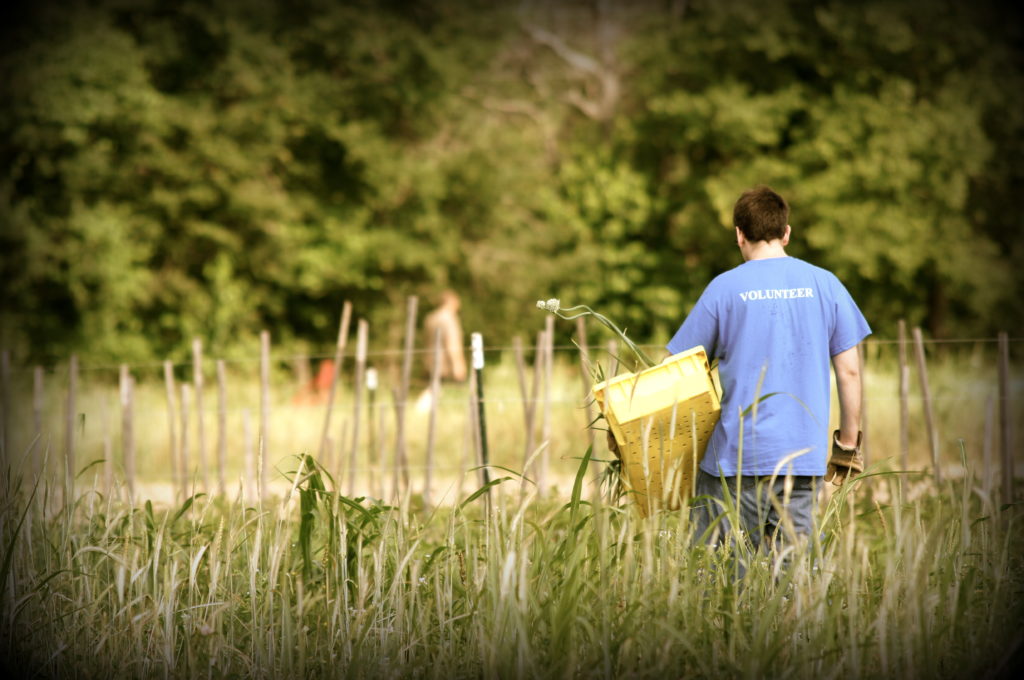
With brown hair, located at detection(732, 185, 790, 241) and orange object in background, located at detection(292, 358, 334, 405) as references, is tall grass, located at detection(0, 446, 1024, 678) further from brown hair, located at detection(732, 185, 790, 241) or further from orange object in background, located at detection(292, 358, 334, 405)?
orange object in background, located at detection(292, 358, 334, 405)

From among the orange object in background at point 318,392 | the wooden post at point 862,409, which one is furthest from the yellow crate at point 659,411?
the orange object in background at point 318,392

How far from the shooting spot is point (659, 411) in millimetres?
2859

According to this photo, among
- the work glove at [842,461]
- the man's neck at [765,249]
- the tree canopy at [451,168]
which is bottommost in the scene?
the work glove at [842,461]

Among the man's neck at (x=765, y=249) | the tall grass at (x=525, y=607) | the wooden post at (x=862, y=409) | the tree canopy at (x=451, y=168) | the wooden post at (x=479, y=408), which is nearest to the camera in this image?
the tall grass at (x=525, y=607)

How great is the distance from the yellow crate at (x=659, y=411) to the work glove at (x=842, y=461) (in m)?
0.43

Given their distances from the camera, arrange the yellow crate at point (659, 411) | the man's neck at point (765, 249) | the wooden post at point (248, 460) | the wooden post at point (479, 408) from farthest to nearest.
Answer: the wooden post at point (248, 460) → the wooden post at point (479, 408) → the man's neck at point (765, 249) → the yellow crate at point (659, 411)

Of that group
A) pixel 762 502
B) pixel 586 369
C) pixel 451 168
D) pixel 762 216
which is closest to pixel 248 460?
pixel 586 369

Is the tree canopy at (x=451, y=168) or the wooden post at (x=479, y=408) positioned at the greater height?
the tree canopy at (x=451, y=168)

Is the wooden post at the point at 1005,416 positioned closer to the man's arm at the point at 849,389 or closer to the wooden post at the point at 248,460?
the man's arm at the point at 849,389

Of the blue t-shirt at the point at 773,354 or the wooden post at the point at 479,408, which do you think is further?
the wooden post at the point at 479,408

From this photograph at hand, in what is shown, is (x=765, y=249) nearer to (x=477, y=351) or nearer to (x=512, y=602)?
(x=512, y=602)

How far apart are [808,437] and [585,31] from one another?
56.0ft

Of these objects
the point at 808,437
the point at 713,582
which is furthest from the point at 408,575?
the point at 808,437

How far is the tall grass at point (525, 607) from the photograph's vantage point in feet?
8.16
